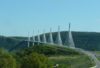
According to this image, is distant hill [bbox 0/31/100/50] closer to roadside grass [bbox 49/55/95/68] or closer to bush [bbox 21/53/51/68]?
roadside grass [bbox 49/55/95/68]

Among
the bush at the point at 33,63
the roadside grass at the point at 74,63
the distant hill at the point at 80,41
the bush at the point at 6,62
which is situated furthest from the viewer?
the distant hill at the point at 80,41

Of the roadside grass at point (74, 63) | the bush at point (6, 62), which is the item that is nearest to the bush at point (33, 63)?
the bush at point (6, 62)

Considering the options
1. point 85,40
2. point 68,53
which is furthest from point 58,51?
point 85,40

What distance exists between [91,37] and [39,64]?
147 m

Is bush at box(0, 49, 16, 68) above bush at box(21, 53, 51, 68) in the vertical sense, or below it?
above

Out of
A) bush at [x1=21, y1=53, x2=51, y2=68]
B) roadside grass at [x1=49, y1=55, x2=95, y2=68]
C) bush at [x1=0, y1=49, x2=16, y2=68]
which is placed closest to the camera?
bush at [x1=0, y1=49, x2=16, y2=68]

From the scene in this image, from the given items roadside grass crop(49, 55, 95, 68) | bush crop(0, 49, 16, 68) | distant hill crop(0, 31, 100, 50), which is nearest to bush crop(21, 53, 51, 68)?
bush crop(0, 49, 16, 68)

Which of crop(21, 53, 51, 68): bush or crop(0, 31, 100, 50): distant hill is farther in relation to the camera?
crop(0, 31, 100, 50): distant hill

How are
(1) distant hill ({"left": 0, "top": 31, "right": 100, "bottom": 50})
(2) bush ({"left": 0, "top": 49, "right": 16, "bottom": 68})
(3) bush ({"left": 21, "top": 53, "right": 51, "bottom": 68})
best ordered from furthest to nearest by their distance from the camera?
(1) distant hill ({"left": 0, "top": 31, "right": 100, "bottom": 50})
(3) bush ({"left": 21, "top": 53, "right": 51, "bottom": 68})
(2) bush ({"left": 0, "top": 49, "right": 16, "bottom": 68})

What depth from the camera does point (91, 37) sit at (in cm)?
18288

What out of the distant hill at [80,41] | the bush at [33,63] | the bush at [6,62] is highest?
the bush at [6,62]

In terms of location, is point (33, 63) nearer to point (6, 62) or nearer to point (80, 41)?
point (6, 62)

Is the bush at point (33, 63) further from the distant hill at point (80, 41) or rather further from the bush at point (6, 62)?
the distant hill at point (80, 41)

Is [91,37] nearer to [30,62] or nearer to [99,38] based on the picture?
[99,38]
